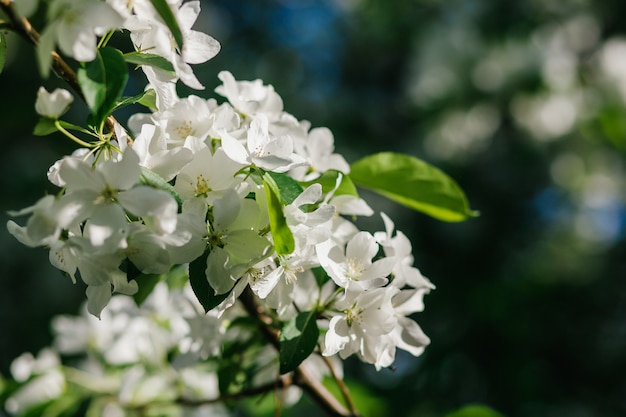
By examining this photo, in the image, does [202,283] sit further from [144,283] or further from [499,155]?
[499,155]

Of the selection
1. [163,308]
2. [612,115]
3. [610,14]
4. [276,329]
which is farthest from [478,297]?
[276,329]

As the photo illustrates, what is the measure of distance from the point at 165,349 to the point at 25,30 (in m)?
0.77

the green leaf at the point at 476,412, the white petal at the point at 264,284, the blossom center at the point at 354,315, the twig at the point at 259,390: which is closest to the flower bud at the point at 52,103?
the white petal at the point at 264,284

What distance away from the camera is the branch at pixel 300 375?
2.82 feet

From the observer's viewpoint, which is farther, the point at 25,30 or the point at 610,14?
the point at 610,14

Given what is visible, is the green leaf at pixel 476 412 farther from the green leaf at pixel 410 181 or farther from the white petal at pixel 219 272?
the white petal at pixel 219 272

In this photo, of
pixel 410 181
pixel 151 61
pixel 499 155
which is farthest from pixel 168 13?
pixel 499 155

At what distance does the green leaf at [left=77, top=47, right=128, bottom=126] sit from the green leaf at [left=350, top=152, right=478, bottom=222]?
1.41ft

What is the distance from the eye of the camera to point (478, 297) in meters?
3.55

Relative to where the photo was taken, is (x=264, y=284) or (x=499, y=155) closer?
(x=264, y=284)

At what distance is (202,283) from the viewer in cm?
69

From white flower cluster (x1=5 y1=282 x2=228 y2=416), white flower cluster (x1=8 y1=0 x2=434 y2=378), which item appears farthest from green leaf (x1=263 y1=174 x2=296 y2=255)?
white flower cluster (x1=5 y1=282 x2=228 y2=416)

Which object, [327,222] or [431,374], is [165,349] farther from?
[431,374]

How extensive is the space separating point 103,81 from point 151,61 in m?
0.09
